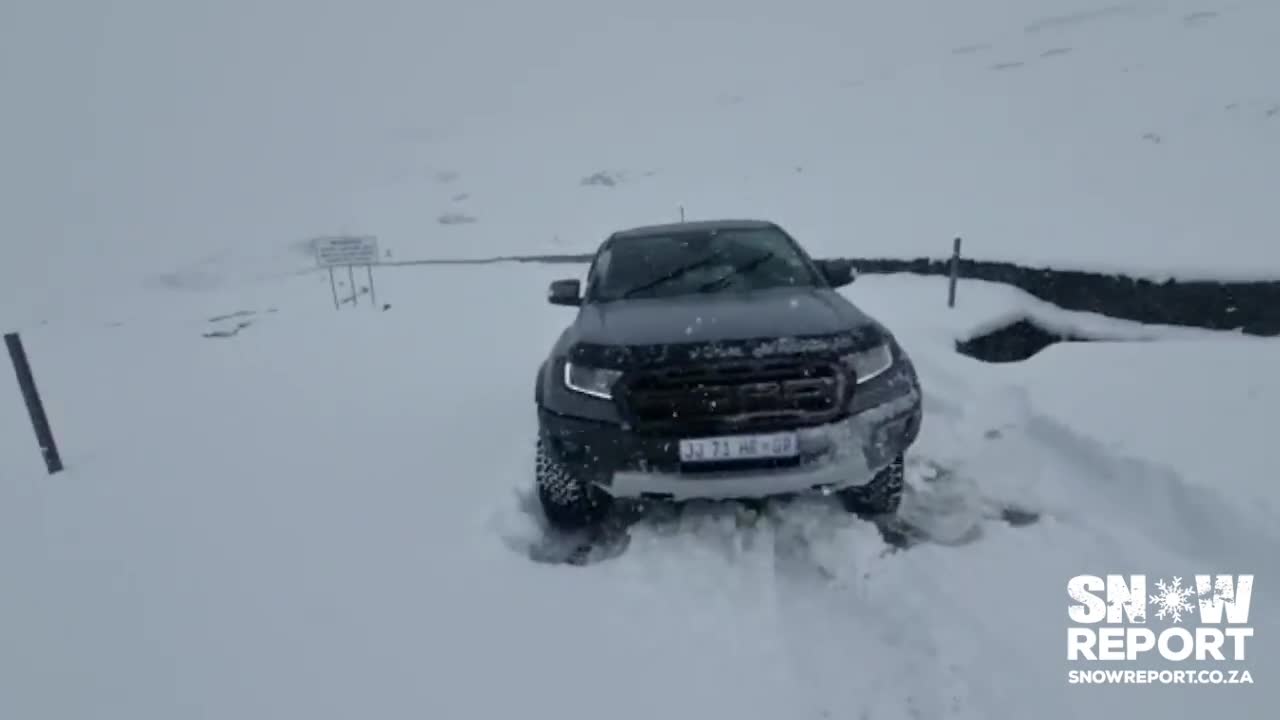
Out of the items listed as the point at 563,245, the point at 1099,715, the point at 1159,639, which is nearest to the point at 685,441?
the point at 1099,715

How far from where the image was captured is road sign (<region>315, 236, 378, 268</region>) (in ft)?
40.9

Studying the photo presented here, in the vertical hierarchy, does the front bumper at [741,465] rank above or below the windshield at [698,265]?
below

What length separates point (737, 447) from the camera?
2.63 m

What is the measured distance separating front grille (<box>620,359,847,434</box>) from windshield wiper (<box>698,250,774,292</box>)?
1155 mm

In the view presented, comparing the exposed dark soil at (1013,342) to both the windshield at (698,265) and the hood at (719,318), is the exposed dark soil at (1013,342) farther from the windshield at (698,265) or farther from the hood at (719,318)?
the hood at (719,318)

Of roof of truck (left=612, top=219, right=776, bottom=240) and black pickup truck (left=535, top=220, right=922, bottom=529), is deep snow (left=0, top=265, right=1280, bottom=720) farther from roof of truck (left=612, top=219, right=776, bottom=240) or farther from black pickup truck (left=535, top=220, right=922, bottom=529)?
roof of truck (left=612, top=219, right=776, bottom=240)

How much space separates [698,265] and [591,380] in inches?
56.5

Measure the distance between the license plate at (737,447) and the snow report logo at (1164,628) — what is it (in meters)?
1.26

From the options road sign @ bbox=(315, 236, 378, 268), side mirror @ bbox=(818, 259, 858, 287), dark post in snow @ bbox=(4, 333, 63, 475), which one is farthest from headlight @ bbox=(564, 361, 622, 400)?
road sign @ bbox=(315, 236, 378, 268)

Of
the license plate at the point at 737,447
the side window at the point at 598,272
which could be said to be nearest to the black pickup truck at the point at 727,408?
the license plate at the point at 737,447

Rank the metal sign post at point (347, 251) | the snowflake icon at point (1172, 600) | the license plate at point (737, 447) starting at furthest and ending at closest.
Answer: the metal sign post at point (347, 251) → the license plate at point (737, 447) → the snowflake icon at point (1172, 600)

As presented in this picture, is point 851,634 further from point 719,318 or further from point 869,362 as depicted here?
Answer: point 719,318

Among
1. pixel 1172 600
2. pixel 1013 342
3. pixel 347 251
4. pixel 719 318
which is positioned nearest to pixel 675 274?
pixel 719 318

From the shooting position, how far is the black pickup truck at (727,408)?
264 centimetres
